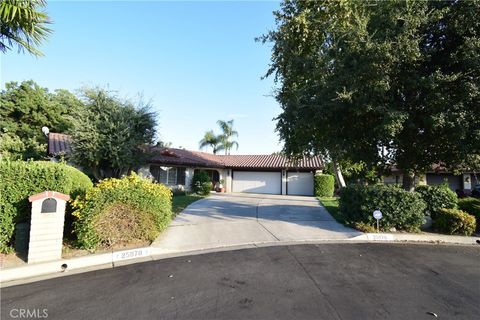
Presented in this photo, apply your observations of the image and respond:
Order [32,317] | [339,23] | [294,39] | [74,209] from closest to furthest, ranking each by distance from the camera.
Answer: [32,317] → [74,209] → [339,23] → [294,39]

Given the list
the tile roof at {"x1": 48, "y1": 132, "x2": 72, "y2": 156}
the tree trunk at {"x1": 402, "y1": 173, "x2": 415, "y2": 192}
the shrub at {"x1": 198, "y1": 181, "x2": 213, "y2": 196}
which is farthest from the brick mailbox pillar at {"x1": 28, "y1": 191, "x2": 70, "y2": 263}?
the shrub at {"x1": 198, "y1": 181, "x2": 213, "y2": 196}

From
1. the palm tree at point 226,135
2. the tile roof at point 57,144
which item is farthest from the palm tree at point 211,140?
the tile roof at point 57,144

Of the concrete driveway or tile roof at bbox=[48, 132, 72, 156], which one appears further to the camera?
tile roof at bbox=[48, 132, 72, 156]

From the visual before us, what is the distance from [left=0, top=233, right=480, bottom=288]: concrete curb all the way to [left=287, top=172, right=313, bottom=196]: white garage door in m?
16.4

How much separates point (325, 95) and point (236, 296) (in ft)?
27.4

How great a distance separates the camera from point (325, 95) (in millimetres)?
10414

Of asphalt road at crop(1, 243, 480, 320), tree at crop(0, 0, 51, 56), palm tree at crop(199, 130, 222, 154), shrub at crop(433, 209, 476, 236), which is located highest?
palm tree at crop(199, 130, 222, 154)

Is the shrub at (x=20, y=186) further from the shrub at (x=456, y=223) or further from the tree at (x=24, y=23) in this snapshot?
the shrub at (x=456, y=223)

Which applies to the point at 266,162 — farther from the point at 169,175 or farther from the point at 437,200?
the point at 437,200

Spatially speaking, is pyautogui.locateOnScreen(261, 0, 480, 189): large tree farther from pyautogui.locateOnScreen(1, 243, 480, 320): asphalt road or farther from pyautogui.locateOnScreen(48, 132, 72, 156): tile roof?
pyautogui.locateOnScreen(48, 132, 72, 156): tile roof

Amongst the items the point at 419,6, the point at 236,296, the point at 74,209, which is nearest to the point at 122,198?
the point at 74,209

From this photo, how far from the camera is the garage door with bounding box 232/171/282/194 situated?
26.6m

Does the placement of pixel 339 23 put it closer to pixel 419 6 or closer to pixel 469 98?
pixel 419 6

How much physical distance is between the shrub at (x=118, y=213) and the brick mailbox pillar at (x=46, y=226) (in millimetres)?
545
